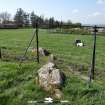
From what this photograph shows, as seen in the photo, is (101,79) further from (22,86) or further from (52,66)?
(22,86)

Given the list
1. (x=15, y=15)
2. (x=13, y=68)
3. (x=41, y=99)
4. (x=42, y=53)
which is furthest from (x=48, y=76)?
(x=15, y=15)

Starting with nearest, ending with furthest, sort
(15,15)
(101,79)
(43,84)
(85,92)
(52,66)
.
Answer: (85,92) → (43,84) → (52,66) → (101,79) → (15,15)

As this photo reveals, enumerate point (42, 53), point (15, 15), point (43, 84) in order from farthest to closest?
point (15, 15)
point (42, 53)
point (43, 84)

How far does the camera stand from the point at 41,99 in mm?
6105

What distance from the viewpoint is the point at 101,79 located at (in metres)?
8.07

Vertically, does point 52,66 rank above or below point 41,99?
above

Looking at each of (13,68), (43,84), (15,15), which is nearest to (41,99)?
(43,84)

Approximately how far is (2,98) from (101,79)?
3281mm

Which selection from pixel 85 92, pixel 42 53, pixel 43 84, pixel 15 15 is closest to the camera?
pixel 85 92

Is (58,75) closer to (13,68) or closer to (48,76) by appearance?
(48,76)

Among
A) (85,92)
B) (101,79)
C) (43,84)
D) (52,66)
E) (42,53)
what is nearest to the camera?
(85,92)

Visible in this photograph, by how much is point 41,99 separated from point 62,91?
0.53 m

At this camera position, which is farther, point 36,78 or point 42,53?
point 42,53

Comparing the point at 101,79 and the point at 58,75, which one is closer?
the point at 58,75
